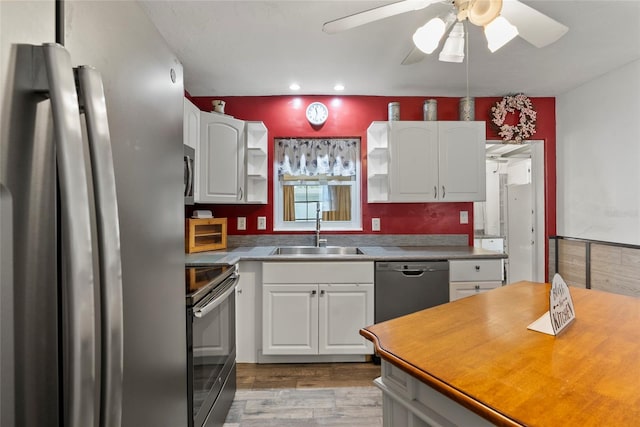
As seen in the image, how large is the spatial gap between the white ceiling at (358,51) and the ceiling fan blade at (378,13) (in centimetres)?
46

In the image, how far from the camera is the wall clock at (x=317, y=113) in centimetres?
312

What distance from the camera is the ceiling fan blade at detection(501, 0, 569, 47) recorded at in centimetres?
137

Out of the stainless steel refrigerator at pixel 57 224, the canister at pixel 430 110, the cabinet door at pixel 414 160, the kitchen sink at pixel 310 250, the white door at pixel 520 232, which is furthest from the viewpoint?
the white door at pixel 520 232

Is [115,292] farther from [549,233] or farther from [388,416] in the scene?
[549,233]

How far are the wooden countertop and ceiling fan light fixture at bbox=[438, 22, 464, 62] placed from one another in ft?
4.16

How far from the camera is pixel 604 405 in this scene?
648mm

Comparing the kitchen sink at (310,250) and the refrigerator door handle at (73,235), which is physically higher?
the refrigerator door handle at (73,235)

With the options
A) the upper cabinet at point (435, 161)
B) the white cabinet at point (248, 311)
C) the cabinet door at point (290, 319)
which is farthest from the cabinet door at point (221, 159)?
the upper cabinet at point (435, 161)

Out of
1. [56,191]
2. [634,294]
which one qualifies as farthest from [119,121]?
[634,294]

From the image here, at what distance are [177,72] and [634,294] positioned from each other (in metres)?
3.46

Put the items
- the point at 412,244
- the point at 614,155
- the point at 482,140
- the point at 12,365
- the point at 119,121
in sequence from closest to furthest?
the point at 12,365 → the point at 119,121 → the point at 614,155 → the point at 482,140 → the point at 412,244

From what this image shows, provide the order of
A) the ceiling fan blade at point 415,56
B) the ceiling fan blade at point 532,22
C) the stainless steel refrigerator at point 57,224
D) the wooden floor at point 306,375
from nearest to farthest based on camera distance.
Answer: the stainless steel refrigerator at point 57,224, the ceiling fan blade at point 532,22, the ceiling fan blade at point 415,56, the wooden floor at point 306,375

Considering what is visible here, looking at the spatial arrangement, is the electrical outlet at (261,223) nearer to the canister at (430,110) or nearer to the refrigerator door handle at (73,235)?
the canister at (430,110)

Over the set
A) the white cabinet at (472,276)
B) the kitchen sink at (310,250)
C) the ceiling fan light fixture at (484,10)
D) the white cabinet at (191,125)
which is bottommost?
the white cabinet at (472,276)
